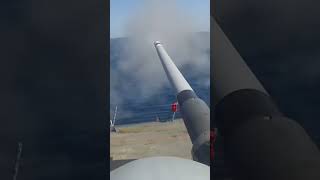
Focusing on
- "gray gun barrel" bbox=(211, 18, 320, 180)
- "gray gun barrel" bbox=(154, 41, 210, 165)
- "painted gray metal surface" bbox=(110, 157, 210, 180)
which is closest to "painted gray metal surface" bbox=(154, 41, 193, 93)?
"gray gun barrel" bbox=(154, 41, 210, 165)

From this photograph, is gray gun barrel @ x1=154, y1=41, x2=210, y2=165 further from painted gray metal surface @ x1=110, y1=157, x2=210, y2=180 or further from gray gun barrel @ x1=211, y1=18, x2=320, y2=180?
gray gun barrel @ x1=211, y1=18, x2=320, y2=180

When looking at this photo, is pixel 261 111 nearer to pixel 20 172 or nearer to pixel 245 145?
pixel 245 145

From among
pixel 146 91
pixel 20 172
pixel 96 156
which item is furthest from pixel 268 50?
pixel 146 91

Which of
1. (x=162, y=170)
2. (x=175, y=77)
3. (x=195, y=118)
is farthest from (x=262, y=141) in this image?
(x=175, y=77)

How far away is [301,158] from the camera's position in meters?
2.54

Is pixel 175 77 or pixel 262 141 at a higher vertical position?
pixel 262 141

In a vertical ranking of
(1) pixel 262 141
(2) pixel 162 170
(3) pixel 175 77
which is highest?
(1) pixel 262 141

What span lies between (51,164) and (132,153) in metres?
18.8

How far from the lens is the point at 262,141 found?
2.77 meters

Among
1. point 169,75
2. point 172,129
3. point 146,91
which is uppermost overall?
point 169,75

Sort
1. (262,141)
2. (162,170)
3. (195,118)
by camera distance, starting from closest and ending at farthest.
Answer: (262,141) → (162,170) → (195,118)

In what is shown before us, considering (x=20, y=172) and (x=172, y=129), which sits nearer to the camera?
(x=20, y=172)

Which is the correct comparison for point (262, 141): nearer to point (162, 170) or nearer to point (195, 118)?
point (162, 170)

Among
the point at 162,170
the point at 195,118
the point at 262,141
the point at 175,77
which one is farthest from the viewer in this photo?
the point at 175,77
